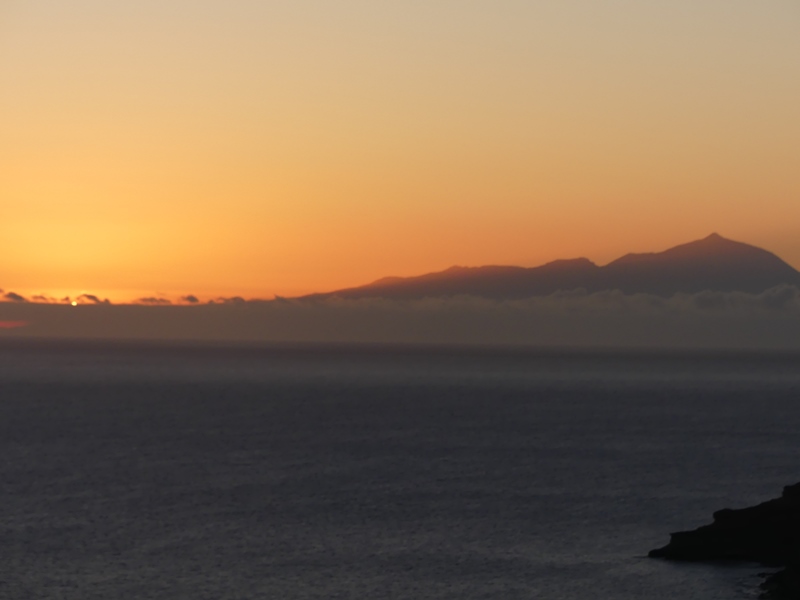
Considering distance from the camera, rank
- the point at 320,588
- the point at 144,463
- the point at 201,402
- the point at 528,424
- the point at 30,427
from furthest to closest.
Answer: the point at 201,402 → the point at 528,424 → the point at 30,427 → the point at 144,463 → the point at 320,588

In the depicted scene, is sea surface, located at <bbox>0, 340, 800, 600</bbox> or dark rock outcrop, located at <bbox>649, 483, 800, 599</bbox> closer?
sea surface, located at <bbox>0, 340, 800, 600</bbox>

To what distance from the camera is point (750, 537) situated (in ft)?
162

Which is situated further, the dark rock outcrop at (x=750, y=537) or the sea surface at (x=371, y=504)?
the dark rock outcrop at (x=750, y=537)

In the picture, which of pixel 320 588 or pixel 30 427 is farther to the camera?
pixel 30 427

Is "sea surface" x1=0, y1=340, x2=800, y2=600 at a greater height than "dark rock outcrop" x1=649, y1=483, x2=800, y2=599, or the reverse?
"dark rock outcrop" x1=649, y1=483, x2=800, y2=599

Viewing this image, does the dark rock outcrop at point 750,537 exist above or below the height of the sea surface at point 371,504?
above

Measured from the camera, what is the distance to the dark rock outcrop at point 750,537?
158 ft

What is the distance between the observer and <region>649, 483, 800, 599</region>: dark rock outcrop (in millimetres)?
48219

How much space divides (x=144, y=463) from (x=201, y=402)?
88775 millimetres

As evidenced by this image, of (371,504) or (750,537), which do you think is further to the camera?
(371,504)

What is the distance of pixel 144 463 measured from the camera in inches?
3477

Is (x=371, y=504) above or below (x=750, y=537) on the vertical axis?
below

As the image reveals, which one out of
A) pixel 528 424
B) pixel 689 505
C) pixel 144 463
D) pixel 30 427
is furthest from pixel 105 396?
pixel 689 505

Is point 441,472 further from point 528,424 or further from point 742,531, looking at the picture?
point 528,424
